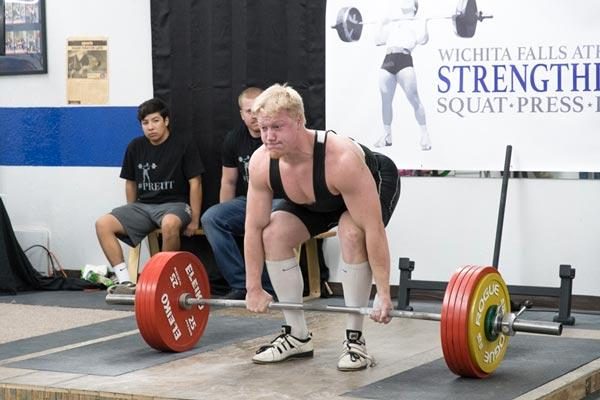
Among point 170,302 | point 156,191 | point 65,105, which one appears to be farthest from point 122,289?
point 170,302

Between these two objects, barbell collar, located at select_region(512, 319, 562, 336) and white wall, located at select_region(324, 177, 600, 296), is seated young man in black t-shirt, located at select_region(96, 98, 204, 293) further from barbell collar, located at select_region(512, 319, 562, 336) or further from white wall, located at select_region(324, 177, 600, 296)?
barbell collar, located at select_region(512, 319, 562, 336)

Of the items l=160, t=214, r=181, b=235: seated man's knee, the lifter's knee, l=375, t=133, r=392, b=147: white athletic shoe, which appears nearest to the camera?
the lifter's knee

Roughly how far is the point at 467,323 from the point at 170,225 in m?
2.84

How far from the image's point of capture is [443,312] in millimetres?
4074

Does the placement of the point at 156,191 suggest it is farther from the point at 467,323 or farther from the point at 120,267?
the point at 467,323

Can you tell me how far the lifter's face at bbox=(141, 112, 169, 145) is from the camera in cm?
669

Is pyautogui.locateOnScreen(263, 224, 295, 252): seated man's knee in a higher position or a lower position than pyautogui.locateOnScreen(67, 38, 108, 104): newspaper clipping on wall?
lower

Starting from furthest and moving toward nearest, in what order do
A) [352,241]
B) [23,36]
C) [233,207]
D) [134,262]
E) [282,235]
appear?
[23,36] → [134,262] → [233,207] → [282,235] → [352,241]

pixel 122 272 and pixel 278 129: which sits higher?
pixel 278 129

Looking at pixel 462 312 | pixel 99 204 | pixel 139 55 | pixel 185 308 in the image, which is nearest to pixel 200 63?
pixel 139 55

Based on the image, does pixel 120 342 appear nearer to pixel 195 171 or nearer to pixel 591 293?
pixel 195 171

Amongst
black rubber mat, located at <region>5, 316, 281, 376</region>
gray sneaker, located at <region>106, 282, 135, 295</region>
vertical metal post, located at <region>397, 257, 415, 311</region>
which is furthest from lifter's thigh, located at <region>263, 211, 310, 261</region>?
gray sneaker, located at <region>106, 282, 135, 295</region>

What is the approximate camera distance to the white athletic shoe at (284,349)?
178 inches

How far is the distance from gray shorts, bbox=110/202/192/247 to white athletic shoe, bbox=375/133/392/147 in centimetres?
113
